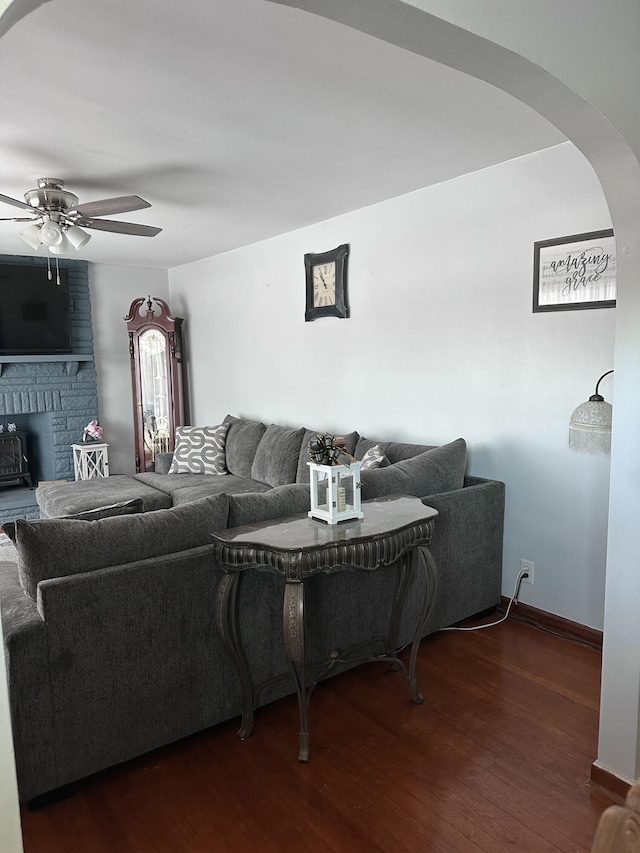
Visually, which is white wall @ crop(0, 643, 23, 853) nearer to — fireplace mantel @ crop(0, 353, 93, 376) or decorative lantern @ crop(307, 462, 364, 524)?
decorative lantern @ crop(307, 462, 364, 524)

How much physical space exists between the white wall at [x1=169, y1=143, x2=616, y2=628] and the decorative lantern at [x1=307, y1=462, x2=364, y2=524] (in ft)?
4.15

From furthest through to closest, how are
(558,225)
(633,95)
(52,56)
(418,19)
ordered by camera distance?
(558,225) < (52,56) < (633,95) < (418,19)

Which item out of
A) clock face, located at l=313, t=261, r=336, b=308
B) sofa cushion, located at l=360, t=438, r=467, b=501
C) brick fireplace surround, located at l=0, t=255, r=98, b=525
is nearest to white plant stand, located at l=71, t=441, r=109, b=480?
brick fireplace surround, located at l=0, t=255, r=98, b=525

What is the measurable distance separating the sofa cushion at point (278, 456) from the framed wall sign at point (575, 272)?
203 centimetres

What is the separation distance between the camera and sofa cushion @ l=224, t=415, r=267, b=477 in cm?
494

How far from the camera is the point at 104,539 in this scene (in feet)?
6.93

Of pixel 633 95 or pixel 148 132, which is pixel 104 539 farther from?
pixel 633 95

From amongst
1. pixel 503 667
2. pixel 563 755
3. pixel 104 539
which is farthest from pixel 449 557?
pixel 104 539

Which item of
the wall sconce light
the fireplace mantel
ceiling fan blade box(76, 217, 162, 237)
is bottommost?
→ the wall sconce light

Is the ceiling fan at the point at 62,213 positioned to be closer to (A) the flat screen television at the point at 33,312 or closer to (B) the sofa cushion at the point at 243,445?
(B) the sofa cushion at the point at 243,445

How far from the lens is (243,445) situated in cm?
501

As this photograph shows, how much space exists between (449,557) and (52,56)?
262 centimetres

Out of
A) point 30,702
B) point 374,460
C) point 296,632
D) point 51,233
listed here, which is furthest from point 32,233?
point 296,632

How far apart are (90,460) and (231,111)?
423cm
